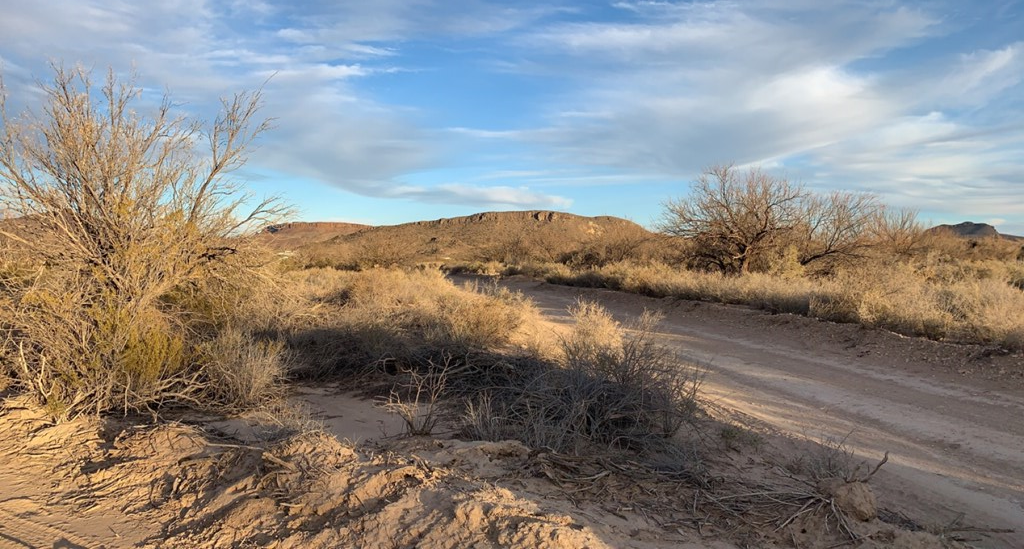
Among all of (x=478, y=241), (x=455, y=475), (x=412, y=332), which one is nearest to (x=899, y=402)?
(x=455, y=475)

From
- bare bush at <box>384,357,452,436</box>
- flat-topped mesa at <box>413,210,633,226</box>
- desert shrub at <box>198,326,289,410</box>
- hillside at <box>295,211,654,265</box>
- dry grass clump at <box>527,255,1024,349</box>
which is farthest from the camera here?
flat-topped mesa at <box>413,210,633,226</box>

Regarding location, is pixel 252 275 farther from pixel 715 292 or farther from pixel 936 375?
pixel 715 292

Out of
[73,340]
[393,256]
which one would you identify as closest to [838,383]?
[73,340]

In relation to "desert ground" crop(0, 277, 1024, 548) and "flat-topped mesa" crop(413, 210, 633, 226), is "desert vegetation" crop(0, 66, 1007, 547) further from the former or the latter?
"flat-topped mesa" crop(413, 210, 633, 226)

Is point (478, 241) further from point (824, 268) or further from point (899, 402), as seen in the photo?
point (899, 402)

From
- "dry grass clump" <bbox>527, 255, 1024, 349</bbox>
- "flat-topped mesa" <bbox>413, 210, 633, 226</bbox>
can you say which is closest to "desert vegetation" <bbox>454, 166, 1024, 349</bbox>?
"dry grass clump" <bbox>527, 255, 1024, 349</bbox>

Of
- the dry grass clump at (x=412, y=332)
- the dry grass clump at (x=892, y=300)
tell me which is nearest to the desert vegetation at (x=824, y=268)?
the dry grass clump at (x=892, y=300)

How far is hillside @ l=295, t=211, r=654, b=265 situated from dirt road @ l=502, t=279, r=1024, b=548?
10.4m

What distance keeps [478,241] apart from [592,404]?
204ft

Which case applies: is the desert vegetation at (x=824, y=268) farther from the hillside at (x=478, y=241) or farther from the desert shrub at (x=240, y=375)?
the desert shrub at (x=240, y=375)

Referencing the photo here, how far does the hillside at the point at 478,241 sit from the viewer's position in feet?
118

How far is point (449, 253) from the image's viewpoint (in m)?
60.3

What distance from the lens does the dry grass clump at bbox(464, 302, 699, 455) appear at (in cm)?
516

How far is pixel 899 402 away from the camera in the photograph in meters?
8.12
